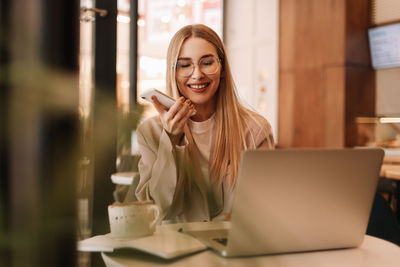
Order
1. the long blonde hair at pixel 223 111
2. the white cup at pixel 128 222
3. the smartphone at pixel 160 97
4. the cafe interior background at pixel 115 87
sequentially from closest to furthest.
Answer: the cafe interior background at pixel 115 87 < the white cup at pixel 128 222 < the smartphone at pixel 160 97 < the long blonde hair at pixel 223 111

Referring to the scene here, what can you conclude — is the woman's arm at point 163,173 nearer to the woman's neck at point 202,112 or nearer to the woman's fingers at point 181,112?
the woman's fingers at point 181,112

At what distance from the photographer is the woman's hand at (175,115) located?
4.49 feet

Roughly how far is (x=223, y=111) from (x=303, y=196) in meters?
0.83

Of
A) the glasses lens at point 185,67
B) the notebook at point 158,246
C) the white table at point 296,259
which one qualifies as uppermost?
the glasses lens at point 185,67

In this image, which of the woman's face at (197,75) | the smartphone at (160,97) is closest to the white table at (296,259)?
the smartphone at (160,97)

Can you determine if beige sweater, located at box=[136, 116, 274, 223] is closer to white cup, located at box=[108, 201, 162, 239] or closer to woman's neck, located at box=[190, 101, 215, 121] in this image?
woman's neck, located at box=[190, 101, 215, 121]

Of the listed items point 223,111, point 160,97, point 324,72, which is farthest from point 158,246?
point 324,72

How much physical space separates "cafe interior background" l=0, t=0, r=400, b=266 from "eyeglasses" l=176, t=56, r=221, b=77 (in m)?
0.07

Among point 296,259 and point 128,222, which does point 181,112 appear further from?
point 296,259

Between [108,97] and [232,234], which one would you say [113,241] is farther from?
[108,97]

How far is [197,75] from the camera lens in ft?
5.15

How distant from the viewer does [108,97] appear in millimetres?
229

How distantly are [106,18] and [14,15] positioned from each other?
2269mm

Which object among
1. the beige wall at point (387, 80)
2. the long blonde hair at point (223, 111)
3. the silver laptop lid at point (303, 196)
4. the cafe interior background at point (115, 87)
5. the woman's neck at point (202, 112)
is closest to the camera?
the cafe interior background at point (115, 87)
